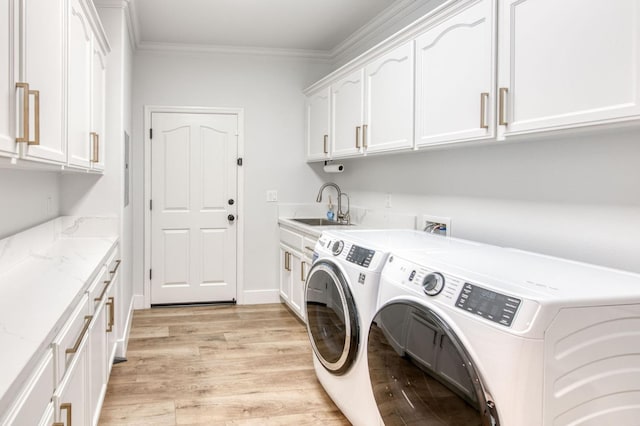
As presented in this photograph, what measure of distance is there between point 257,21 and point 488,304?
341 centimetres

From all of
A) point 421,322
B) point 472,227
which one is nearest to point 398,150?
point 472,227

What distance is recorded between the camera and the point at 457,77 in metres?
2.43

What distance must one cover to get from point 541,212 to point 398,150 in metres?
0.99

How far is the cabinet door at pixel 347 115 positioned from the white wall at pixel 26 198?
6.67ft

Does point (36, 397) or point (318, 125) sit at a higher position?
point (318, 125)

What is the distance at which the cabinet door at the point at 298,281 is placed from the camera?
422cm

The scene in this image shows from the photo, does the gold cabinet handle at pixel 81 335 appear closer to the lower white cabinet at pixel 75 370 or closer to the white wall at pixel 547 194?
the lower white cabinet at pixel 75 370

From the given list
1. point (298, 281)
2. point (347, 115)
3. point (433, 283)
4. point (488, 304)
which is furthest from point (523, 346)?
point (298, 281)

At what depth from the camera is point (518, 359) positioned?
4.24 feet

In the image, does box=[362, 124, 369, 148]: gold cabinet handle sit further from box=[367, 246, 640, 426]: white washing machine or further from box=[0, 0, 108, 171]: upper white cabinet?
box=[367, 246, 640, 426]: white washing machine

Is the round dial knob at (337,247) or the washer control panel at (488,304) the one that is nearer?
the washer control panel at (488,304)

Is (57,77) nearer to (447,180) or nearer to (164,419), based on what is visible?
(164,419)

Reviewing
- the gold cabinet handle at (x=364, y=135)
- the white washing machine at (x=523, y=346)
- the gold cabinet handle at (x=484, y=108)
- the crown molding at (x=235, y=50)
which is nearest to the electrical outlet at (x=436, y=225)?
the gold cabinet handle at (x=364, y=135)

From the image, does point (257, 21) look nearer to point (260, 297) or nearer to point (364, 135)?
point (364, 135)
